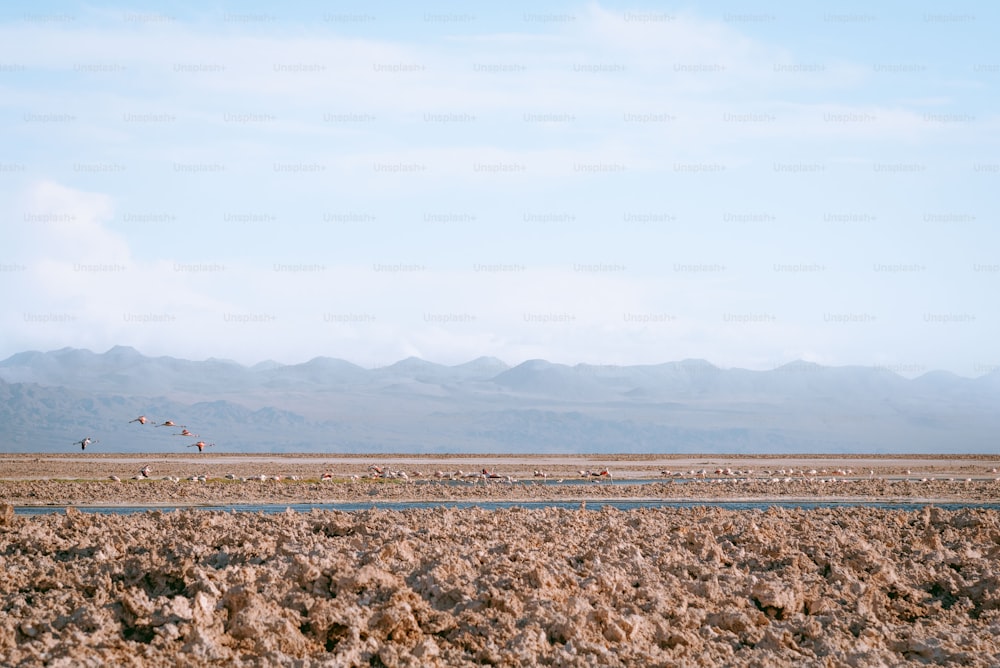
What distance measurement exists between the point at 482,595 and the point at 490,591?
113mm

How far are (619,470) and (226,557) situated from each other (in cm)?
4111

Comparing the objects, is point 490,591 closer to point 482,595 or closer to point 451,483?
point 482,595

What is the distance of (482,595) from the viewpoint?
1109cm

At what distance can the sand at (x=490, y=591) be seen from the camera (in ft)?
33.0

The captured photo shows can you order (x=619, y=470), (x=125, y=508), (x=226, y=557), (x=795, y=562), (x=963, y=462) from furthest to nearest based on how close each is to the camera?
(x=963, y=462) < (x=619, y=470) < (x=125, y=508) < (x=795, y=562) < (x=226, y=557)

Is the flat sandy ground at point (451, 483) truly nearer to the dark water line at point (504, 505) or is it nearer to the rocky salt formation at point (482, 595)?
the dark water line at point (504, 505)

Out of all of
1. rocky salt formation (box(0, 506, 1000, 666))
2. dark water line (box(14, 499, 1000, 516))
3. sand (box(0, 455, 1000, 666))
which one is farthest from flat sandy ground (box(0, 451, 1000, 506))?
rocky salt formation (box(0, 506, 1000, 666))

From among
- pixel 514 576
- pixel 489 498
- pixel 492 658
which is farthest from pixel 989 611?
pixel 489 498

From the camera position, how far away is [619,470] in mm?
52469

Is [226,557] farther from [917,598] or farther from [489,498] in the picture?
[489,498]

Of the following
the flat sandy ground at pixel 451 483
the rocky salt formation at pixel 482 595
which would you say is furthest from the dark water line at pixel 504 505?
the rocky salt formation at pixel 482 595

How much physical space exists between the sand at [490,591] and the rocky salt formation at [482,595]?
3 centimetres

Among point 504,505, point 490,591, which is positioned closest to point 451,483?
point 504,505

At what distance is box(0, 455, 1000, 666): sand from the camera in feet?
33.0
